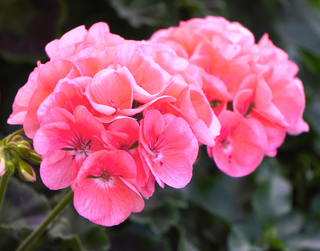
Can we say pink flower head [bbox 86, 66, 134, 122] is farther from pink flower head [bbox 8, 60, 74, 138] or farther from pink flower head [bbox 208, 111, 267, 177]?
pink flower head [bbox 208, 111, 267, 177]

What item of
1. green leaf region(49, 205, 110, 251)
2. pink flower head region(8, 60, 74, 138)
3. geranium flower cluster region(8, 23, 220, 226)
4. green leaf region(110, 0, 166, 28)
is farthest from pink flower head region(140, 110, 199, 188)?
green leaf region(110, 0, 166, 28)

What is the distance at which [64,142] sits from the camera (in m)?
0.43

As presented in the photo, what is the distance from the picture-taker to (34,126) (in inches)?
17.8

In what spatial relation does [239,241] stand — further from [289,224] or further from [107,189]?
[107,189]

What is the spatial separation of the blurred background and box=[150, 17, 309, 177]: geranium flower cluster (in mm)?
333

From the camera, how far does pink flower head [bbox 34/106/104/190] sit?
408 millimetres

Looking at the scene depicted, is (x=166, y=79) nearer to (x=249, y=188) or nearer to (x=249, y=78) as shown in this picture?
(x=249, y=78)

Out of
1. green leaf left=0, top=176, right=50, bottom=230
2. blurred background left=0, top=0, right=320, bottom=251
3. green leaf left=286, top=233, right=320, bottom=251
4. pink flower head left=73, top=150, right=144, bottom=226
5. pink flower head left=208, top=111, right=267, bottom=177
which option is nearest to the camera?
pink flower head left=73, top=150, right=144, bottom=226

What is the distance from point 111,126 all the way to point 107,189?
0.27 ft

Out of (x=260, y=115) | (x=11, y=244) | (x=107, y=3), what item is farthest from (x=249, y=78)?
(x=107, y=3)

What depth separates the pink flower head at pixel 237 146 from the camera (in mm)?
571

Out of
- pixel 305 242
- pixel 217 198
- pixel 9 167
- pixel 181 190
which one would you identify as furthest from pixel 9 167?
pixel 305 242

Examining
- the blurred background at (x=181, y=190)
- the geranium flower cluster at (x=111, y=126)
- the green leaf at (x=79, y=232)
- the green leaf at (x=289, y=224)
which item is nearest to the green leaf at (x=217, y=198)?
the blurred background at (x=181, y=190)

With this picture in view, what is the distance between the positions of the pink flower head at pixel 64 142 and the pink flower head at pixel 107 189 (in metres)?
0.02
